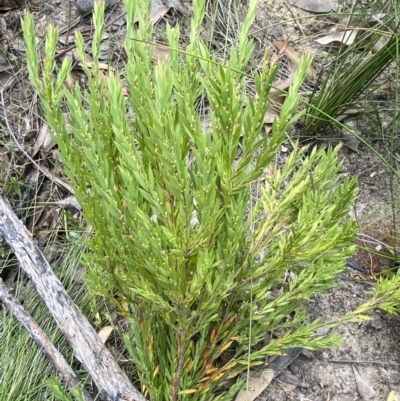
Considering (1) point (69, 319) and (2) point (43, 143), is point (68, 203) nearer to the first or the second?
(2) point (43, 143)

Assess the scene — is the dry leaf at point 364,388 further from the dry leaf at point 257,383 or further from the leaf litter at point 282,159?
the dry leaf at point 257,383

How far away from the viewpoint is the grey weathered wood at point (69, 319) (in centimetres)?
128

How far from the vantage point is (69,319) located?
54.4 inches

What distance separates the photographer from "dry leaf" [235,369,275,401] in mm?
1444

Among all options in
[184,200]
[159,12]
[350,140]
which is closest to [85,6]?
[159,12]

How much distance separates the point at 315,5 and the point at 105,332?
5.42ft

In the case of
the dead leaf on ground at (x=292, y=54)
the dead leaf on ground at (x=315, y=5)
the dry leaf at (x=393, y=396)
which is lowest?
the dry leaf at (x=393, y=396)

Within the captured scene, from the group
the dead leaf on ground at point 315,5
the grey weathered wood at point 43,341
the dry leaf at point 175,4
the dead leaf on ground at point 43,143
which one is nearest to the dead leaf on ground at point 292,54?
the dead leaf on ground at point 315,5

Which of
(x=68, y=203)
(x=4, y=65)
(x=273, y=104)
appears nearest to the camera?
(x=68, y=203)

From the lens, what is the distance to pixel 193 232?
3.08 ft

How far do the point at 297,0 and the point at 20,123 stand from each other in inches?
51.4

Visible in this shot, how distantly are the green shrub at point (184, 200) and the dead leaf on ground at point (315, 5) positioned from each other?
1.18m

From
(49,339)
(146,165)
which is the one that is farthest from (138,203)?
(49,339)

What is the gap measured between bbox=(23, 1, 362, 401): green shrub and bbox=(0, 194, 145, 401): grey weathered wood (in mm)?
91
